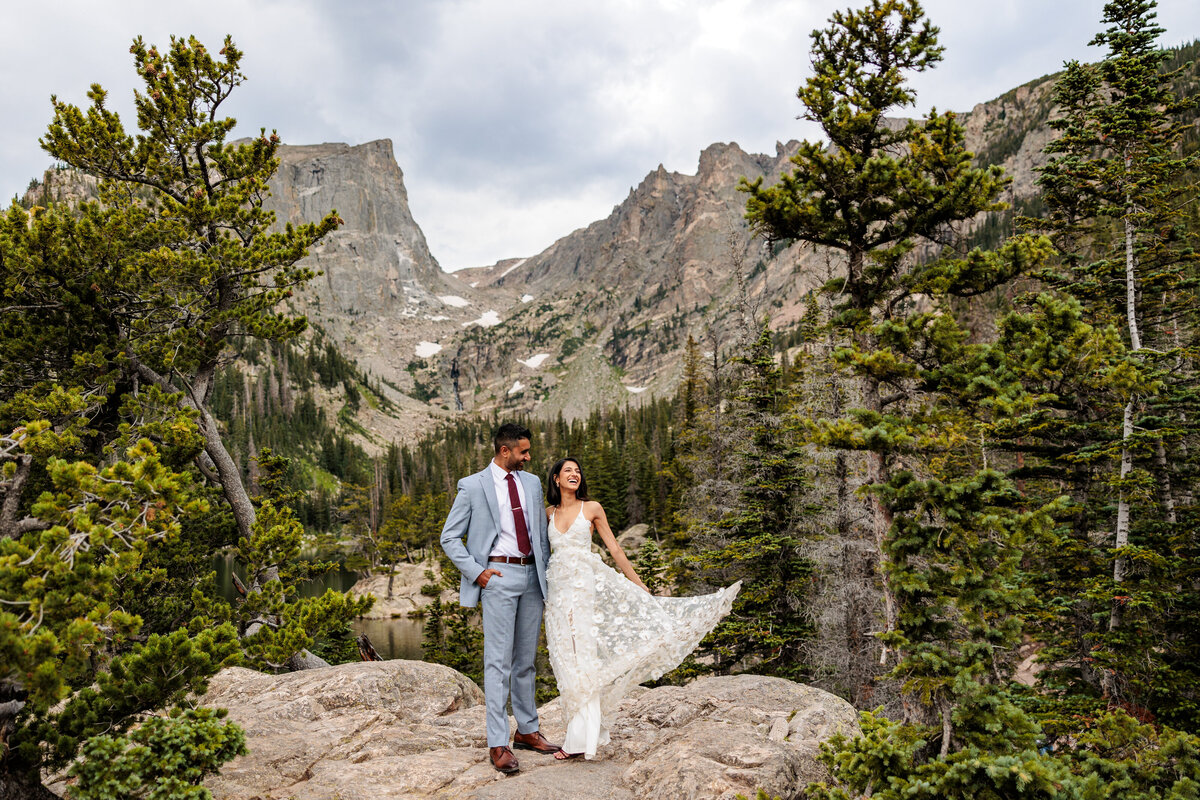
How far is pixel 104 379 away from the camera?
7.69 m

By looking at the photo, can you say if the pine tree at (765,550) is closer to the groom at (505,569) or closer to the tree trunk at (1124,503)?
the tree trunk at (1124,503)

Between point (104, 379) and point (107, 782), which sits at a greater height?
point (104, 379)

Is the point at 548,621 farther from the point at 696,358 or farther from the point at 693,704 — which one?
the point at 696,358

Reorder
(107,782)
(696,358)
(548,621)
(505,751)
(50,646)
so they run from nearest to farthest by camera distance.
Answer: (50,646) → (107,782) → (505,751) → (548,621) → (696,358)

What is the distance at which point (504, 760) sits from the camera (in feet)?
16.2

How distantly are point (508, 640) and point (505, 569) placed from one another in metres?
0.61

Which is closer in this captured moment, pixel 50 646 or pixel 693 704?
pixel 50 646

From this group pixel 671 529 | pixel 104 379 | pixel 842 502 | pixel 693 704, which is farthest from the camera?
pixel 671 529

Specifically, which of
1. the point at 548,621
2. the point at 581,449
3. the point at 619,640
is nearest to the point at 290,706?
the point at 548,621

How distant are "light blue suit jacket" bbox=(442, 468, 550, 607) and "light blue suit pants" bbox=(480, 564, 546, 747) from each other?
111mm

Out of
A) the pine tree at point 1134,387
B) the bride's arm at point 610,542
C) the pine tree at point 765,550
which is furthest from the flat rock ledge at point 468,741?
the pine tree at point 1134,387

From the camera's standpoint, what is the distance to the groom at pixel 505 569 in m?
5.02

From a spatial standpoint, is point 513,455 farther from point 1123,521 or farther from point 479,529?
point 1123,521

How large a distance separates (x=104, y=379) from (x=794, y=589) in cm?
1539
